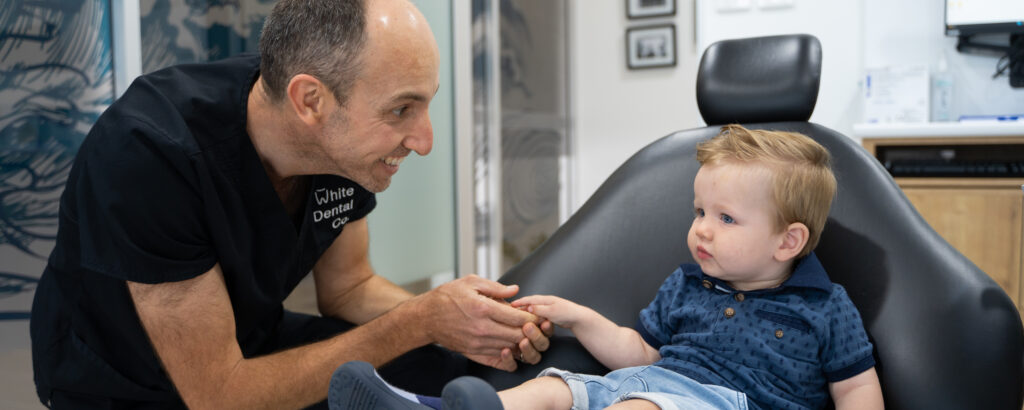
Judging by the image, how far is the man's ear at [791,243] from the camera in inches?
44.5

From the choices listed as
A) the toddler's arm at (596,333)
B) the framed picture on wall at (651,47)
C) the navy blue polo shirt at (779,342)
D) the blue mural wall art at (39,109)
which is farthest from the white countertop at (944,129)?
the blue mural wall art at (39,109)

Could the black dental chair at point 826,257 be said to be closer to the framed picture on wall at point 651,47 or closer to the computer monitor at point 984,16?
the computer monitor at point 984,16

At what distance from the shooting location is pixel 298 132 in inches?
47.1

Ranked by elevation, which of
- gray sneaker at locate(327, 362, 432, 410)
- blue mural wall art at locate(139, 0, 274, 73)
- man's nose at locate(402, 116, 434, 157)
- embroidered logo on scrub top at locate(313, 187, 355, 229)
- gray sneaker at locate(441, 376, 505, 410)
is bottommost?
gray sneaker at locate(327, 362, 432, 410)

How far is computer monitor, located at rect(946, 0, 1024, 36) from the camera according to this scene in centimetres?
310

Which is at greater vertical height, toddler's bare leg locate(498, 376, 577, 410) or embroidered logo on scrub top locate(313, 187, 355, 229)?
embroidered logo on scrub top locate(313, 187, 355, 229)

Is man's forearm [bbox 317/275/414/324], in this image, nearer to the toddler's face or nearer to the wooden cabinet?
the toddler's face

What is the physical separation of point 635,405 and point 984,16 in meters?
2.94

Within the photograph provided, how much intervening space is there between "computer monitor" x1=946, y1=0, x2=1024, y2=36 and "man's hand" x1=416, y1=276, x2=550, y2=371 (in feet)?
9.19

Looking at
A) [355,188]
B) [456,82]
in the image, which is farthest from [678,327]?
[456,82]

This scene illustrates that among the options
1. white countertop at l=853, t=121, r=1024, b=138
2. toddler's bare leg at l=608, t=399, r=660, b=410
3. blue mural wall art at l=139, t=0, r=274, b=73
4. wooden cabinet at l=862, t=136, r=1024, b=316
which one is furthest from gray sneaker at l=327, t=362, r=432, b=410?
white countertop at l=853, t=121, r=1024, b=138

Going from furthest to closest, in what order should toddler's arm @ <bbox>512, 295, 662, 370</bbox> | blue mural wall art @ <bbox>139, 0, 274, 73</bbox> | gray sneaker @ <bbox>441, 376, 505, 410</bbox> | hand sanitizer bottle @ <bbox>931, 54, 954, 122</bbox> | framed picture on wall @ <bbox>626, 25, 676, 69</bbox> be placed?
framed picture on wall @ <bbox>626, 25, 676, 69</bbox>, hand sanitizer bottle @ <bbox>931, 54, 954, 122</bbox>, blue mural wall art @ <bbox>139, 0, 274, 73</bbox>, toddler's arm @ <bbox>512, 295, 662, 370</bbox>, gray sneaker @ <bbox>441, 376, 505, 410</bbox>

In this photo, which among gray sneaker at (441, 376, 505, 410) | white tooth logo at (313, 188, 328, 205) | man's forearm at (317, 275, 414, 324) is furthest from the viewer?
man's forearm at (317, 275, 414, 324)

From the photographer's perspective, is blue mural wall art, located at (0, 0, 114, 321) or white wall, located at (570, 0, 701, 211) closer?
blue mural wall art, located at (0, 0, 114, 321)
